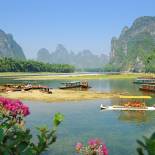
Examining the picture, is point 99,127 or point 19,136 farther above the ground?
point 19,136

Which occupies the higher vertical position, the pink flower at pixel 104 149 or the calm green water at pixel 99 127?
the pink flower at pixel 104 149

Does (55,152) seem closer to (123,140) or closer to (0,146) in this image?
(123,140)

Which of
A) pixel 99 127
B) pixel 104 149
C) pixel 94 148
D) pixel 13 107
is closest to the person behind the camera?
pixel 104 149

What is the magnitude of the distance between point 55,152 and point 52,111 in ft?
72.3

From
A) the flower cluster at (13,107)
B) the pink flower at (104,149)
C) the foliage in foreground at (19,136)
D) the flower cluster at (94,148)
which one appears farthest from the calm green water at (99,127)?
the pink flower at (104,149)

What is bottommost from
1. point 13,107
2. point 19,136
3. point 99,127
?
point 99,127

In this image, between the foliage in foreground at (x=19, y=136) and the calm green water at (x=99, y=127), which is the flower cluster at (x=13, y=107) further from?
the calm green water at (x=99, y=127)

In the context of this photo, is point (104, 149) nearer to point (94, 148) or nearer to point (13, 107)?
point (94, 148)

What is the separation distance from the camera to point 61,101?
57938 mm

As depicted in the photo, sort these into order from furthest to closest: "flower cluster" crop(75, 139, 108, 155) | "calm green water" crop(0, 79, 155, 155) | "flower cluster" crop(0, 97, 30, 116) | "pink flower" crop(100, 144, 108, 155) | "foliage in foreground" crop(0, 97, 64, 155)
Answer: "calm green water" crop(0, 79, 155, 155), "flower cluster" crop(0, 97, 30, 116), "flower cluster" crop(75, 139, 108, 155), "pink flower" crop(100, 144, 108, 155), "foliage in foreground" crop(0, 97, 64, 155)

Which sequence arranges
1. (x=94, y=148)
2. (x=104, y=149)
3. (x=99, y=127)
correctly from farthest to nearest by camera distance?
(x=99, y=127) < (x=94, y=148) < (x=104, y=149)

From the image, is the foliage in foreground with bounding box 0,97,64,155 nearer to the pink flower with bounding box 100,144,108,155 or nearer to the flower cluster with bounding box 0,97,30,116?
the flower cluster with bounding box 0,97,30,116

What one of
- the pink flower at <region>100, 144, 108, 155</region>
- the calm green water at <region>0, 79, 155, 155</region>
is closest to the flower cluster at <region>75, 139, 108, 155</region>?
the pink flower at <region>100, 144, 108, 155</region>

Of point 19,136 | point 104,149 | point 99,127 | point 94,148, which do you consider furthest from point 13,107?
point 99,127
